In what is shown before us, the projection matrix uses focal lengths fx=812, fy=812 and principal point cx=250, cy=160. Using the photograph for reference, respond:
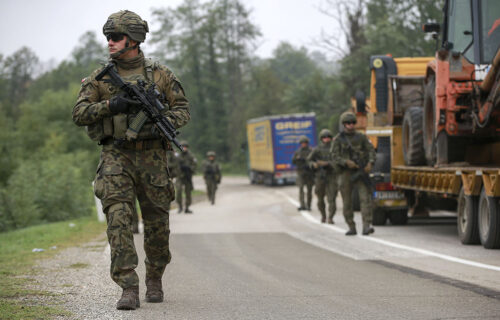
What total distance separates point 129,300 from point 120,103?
4.73 ft

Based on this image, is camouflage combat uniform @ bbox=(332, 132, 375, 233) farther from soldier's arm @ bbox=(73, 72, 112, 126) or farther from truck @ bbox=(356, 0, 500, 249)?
soldier's arm @ bbox=(73, 72, 112, 126)

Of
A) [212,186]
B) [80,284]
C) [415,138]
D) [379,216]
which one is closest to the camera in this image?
[80,284]

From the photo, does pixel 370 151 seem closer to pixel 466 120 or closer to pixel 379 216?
pixel 466 120

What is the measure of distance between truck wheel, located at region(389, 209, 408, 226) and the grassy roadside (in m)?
5.91

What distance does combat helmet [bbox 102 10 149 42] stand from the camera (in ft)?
20.1

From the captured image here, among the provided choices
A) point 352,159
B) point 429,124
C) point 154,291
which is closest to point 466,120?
point 429,124

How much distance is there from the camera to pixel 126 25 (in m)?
6.14

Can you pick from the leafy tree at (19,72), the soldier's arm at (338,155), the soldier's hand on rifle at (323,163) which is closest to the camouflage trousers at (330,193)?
the soldier's hand on rifle at (323,163)

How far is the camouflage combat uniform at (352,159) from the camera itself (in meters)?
14.2

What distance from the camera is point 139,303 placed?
6.02 meters

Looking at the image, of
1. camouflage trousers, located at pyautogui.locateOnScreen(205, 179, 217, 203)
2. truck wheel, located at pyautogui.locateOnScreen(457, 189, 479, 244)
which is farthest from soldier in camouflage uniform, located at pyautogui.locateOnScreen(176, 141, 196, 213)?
truck wheel, located at pyautogui.locateOnScreen(457, 189, 479, 244)

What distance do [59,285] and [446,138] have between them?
723 centimetres

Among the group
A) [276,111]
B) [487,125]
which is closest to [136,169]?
[487,125]

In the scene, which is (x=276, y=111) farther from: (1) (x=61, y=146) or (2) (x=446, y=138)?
(2) (x=446, y=138)
